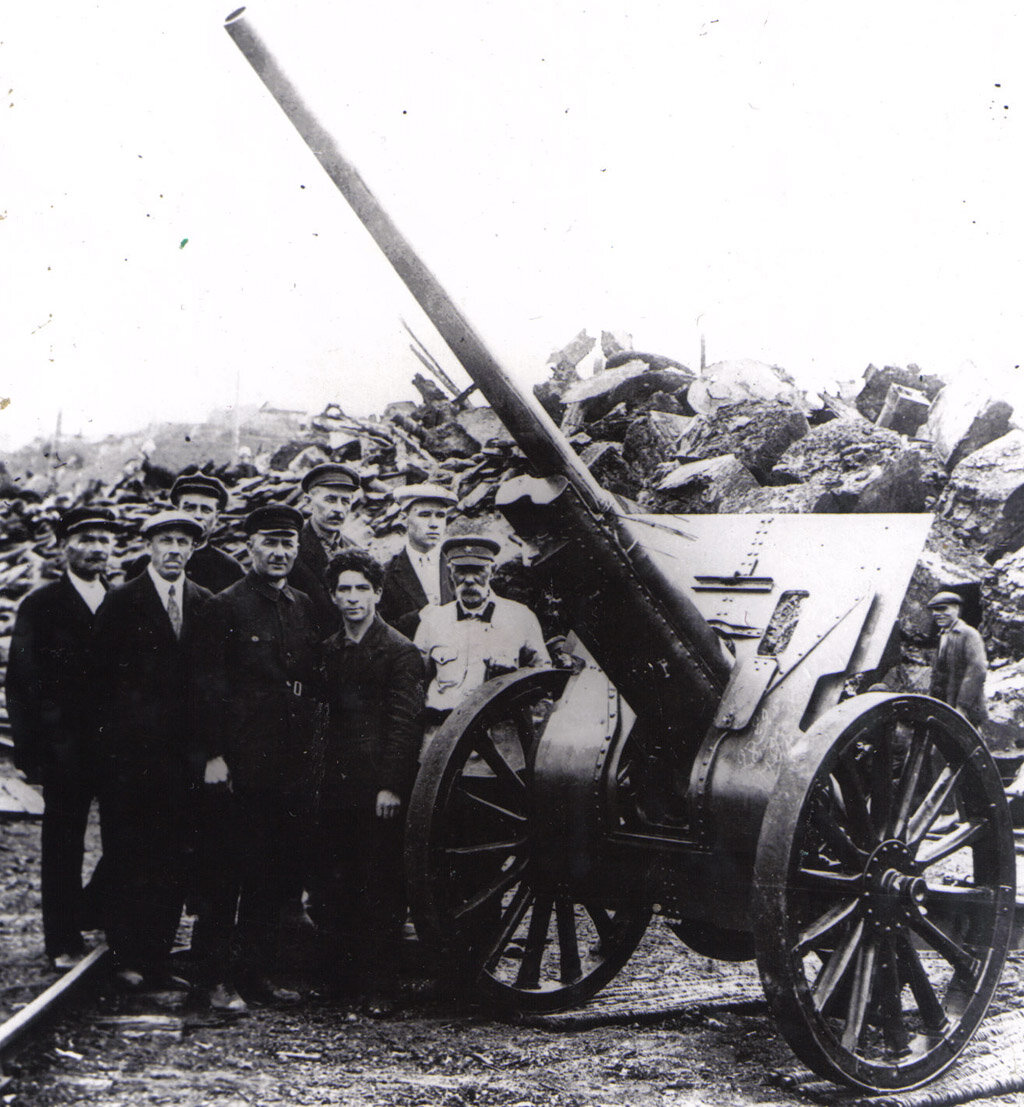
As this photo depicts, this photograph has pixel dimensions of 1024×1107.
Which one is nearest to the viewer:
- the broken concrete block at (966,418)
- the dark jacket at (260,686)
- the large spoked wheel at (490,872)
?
the large spoked wheel at (490,872)

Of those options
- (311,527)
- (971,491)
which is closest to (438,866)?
(311,527)

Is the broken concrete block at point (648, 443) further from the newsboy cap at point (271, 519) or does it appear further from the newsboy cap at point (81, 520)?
the newsboy cap at point (81, 520)

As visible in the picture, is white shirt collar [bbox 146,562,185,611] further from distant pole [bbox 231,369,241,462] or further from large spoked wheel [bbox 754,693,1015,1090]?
large spoked wheel [bbox 754,693,1015,1090]

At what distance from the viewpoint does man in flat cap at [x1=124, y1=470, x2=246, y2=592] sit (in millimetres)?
4359

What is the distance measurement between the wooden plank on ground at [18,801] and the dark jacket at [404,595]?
1.52m

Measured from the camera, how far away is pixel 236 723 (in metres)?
4.27

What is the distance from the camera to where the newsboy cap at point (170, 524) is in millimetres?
4258

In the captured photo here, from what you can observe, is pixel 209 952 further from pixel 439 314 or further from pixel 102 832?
pixel 439 314

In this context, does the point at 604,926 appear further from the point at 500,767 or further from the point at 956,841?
the point at 956,841

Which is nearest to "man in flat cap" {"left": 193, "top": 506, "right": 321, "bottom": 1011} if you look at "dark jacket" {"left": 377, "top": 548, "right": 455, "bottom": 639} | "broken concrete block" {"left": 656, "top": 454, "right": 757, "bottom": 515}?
"dark jacket" {"left": 377, "top": 548, "right": 455, "bottom": 639}

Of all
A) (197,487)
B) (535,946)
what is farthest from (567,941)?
(197,487)

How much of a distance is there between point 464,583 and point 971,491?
306cm

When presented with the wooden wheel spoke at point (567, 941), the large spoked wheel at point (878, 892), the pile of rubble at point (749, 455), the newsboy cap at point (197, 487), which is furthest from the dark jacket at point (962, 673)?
the newsboy cap at point (197, 487)

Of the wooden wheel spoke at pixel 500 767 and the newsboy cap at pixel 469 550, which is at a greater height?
the newsboy cap at pixel 469 550
